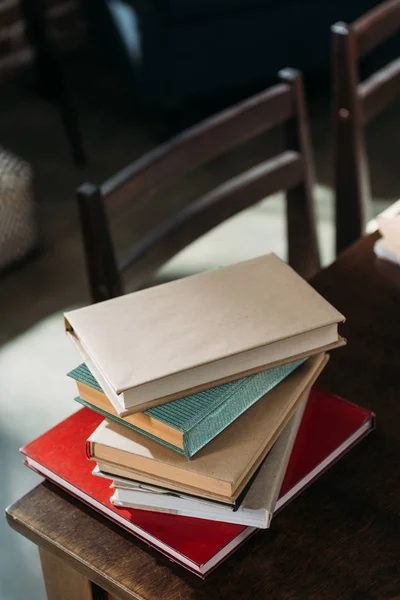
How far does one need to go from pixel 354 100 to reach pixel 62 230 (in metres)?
1.38

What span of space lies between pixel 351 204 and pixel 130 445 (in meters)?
0.84

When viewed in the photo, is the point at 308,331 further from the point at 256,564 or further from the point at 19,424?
the point at 19,424

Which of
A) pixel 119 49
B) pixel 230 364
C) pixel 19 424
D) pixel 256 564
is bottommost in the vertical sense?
pixel 19 424

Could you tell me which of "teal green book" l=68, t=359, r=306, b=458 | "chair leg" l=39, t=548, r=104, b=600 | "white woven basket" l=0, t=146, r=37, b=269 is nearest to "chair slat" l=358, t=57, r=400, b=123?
"teal green book" l=68, t=359, r=306, b=458

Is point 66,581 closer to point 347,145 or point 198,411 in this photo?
point 198,411

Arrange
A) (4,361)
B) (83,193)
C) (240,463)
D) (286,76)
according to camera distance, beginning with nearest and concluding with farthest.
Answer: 1. (240,463)
2. (83,193)
3. (286,76)
4. (4,361)

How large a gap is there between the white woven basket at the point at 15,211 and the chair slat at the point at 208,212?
4.01 ft

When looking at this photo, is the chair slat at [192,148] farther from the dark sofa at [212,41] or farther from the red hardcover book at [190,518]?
the dark sofa at [212,41]

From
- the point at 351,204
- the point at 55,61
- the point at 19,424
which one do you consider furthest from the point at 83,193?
the point at 55,61

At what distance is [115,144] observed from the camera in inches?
120

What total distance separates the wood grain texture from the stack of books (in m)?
0.07

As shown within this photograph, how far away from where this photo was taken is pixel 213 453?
69cm

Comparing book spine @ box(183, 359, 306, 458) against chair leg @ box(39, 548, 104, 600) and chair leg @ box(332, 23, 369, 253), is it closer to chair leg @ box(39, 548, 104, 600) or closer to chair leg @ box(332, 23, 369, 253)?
chair leg @ box(39, 548, 104, 600)

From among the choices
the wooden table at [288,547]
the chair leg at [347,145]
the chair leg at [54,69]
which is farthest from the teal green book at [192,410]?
the chair leg at [54,69]
